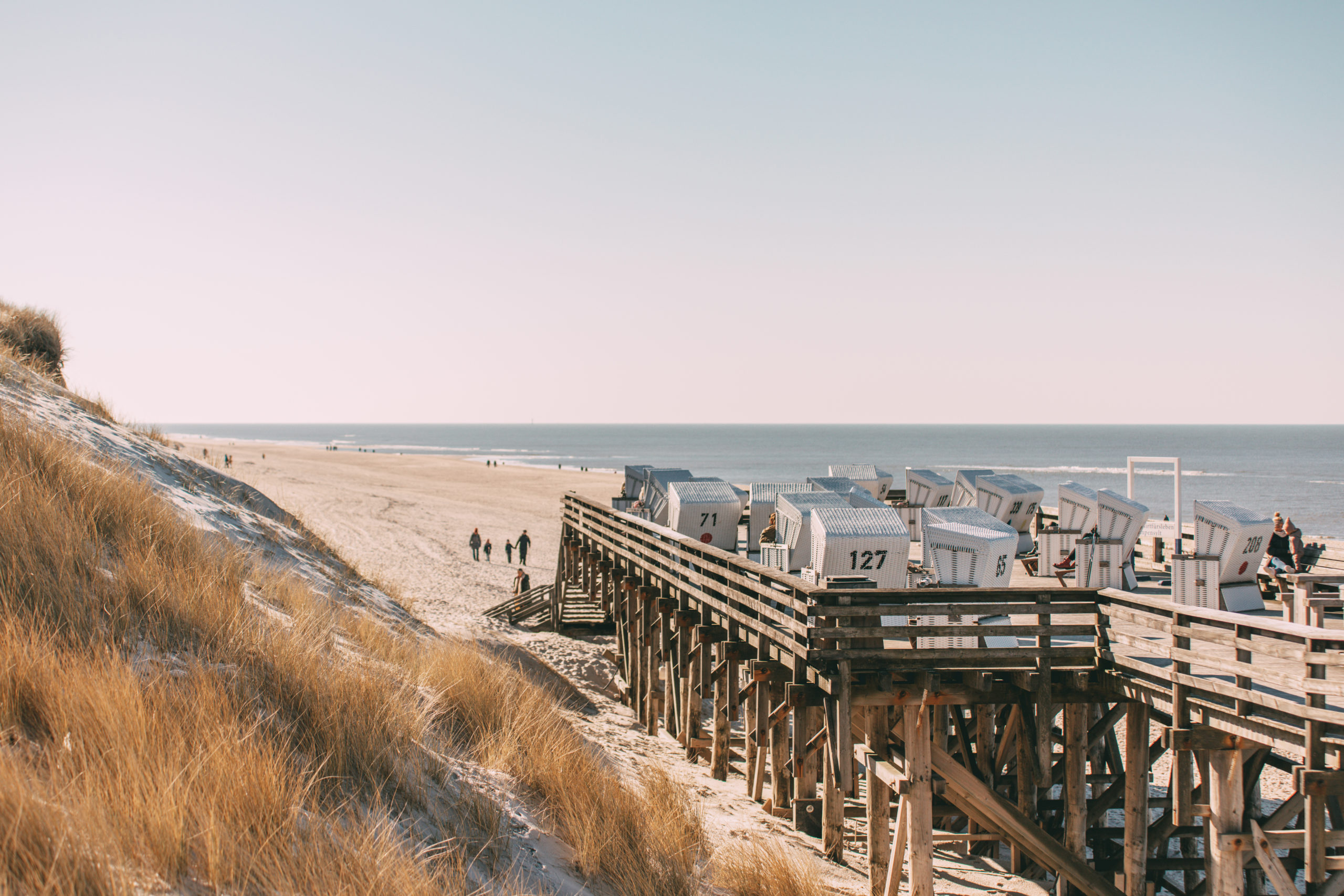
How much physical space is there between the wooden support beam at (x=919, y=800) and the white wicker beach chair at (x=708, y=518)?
9006mm

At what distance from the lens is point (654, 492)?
20.2 metres

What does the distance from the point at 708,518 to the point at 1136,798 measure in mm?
9964

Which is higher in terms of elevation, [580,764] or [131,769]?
[131,769]

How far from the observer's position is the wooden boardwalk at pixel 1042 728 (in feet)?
22.8

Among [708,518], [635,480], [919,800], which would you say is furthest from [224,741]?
[635,480]

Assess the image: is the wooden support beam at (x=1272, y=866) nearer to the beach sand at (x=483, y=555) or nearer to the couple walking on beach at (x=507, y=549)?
the beach sand at (x=483, y=555)

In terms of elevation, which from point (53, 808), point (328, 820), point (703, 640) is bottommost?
point (703, 640)

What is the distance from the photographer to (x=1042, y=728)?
8406 mm

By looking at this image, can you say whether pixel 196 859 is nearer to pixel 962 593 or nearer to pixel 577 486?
pixel 962 593

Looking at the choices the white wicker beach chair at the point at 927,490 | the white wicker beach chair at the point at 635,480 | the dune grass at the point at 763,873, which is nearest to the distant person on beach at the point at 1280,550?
the white wicker beach chair at the point at 927,490

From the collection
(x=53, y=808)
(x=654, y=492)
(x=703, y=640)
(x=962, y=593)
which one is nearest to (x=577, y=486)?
(x=654, y=492)

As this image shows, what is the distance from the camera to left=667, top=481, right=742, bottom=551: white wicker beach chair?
1709 centimetres

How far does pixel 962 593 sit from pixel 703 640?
175 inches

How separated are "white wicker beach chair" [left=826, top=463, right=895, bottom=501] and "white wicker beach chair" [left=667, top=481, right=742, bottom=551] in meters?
9.27
